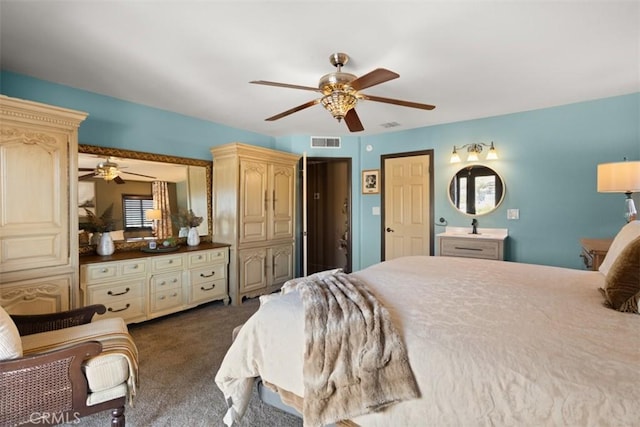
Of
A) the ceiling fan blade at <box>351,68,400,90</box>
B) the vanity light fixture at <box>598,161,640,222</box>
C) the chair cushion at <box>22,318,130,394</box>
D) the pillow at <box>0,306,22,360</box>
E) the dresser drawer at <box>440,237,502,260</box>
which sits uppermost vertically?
the ceiling fan blade at <box>351,68,400,90</box>

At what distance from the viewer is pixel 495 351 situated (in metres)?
1.03

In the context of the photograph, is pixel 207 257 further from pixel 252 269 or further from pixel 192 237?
pixel 252 269

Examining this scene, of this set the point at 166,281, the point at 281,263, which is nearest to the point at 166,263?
the point at 166,281

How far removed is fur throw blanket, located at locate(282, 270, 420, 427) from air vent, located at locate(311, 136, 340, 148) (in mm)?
3755

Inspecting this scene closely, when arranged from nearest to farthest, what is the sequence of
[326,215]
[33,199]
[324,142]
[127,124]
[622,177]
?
[33,199] → [622,177] → [127,124] → [324,142] → [326,215]

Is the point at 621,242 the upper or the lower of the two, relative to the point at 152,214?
lower

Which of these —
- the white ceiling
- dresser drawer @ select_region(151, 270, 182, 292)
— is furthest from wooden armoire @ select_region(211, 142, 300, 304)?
the white ceiling

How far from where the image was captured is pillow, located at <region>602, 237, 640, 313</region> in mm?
1309

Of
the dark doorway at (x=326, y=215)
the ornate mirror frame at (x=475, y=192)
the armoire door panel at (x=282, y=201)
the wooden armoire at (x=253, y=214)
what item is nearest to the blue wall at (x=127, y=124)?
the wooden armoire at (x=253, y=214)

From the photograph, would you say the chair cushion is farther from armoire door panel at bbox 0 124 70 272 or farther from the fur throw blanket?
the fur throw blanket

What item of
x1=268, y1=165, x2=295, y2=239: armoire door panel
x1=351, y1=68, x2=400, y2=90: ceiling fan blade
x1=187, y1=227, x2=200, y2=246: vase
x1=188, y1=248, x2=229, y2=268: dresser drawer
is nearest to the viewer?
x1=351, y1=68, x2=400, y2=90: ceiling fan blade

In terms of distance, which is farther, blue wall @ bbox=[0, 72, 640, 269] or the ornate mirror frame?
the ornate mirror frame

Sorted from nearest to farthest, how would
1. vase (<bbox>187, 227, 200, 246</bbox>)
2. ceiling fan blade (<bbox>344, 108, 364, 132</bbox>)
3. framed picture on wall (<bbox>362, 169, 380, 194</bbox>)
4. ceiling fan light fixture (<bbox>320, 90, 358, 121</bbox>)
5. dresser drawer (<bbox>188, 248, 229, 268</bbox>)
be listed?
ceiling fan light fixture (<bbox>320, 90, 358, 121</bbox>) < ceiling fan blade (<bbox>344, 108, 364, 132</bbox>) < dresser drawer (<bbox>188, 248, 229, 268</bbox>) < vase (<bbox>187, 227, 200, 246</bbox>) < framed picture on wall (<bbox>362, 169, 380, 194</bbox>)

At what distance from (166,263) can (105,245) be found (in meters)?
0.59
